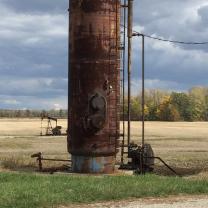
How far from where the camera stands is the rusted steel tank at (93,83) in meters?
18.3

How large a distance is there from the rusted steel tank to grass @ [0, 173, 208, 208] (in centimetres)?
293

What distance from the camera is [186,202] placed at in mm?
12242

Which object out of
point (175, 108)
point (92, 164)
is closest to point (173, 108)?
point (175, 108)

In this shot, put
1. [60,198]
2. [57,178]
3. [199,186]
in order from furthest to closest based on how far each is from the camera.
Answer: [57,178] < [199,186] < [60,198]

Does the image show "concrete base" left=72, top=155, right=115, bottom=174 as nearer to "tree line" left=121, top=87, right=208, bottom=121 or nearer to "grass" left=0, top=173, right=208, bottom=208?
"grass" left=0, top=173, right=208, bottom=208

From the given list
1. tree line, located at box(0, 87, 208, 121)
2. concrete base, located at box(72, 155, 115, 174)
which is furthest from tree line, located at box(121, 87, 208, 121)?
concrete base, located at box(72, 155, 115, 174)

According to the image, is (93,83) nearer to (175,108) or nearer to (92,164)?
(92,164)

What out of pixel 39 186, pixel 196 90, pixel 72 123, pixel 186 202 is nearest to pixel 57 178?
pixel 39 186

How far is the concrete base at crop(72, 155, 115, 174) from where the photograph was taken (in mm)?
18547

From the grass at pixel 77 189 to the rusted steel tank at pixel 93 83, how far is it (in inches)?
115

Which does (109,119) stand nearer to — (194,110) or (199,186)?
(199,186)

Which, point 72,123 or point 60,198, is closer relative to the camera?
point 60,198

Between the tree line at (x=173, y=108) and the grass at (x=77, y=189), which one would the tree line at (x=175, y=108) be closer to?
the tree line at (x=173, y=108)

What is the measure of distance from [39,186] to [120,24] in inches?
301
